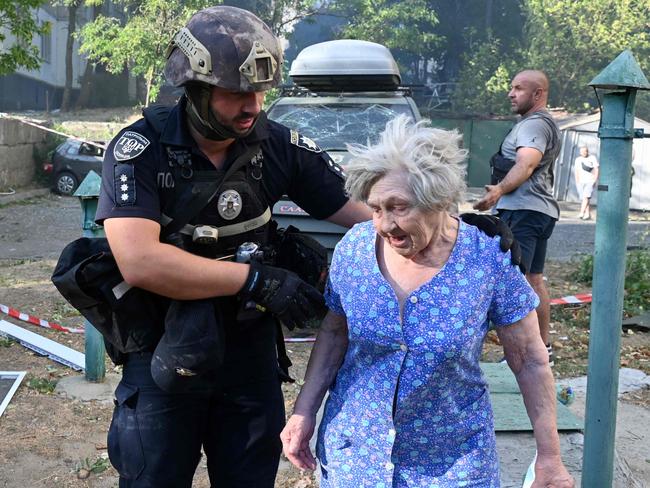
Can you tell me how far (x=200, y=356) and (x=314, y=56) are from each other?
7.54 meters

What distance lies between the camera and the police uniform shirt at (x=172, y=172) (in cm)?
237

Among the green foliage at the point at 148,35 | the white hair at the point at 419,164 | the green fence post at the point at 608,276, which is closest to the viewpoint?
the white hair at the point at 419,164

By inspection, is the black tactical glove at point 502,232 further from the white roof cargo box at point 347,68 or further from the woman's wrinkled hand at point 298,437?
the white roof cargo box at point 347,68

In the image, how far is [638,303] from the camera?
8.39 metres

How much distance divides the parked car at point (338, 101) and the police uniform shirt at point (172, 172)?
3.73 m

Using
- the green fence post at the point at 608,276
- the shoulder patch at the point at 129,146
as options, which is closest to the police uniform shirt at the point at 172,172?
the shoulder patch at the point at 129,146

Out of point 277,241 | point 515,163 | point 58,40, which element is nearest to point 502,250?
point 277,241

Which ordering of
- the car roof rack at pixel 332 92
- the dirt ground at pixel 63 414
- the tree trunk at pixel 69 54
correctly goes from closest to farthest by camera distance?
the dirt ground at pixel 63 414 < the car roof rack at pixel 332 92 < the tree trunk at pixel 69 54

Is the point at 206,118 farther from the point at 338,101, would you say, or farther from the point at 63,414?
the point at 338,101

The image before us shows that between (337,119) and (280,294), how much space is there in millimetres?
5934

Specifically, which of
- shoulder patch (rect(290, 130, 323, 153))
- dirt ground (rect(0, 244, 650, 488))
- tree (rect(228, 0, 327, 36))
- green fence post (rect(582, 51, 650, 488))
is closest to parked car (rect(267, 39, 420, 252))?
dirt ground (rect(0, 244, 650, 488))

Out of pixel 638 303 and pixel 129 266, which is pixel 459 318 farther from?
pixel 638 303

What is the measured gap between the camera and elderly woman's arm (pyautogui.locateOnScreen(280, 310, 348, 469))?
2.55m

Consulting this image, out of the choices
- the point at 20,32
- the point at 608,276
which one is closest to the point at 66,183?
the point at 20,32
